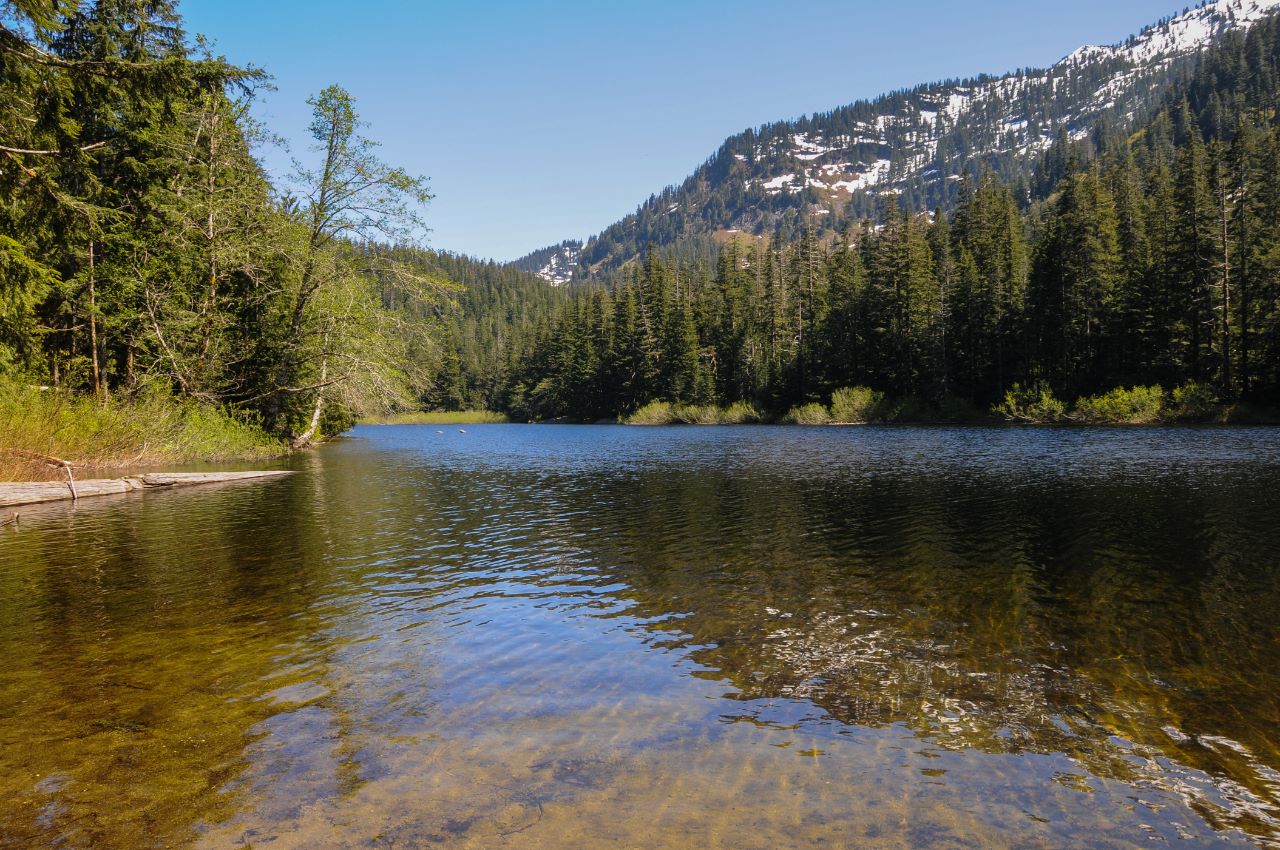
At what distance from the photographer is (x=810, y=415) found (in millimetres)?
80562

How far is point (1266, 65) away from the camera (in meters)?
180

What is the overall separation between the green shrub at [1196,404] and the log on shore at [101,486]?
203 feet

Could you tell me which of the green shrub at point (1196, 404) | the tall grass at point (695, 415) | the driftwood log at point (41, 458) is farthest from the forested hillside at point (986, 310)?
the driftwood log at point (41, 458)

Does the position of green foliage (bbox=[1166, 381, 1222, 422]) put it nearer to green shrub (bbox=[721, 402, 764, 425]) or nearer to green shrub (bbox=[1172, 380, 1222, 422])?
green shrub (bbox=[1172, 380, 1222, 422])

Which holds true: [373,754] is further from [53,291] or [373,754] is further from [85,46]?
[85,46]

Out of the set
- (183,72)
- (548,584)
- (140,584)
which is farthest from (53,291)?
(548,584)

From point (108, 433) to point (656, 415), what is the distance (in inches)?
2936

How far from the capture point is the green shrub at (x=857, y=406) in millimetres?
77250

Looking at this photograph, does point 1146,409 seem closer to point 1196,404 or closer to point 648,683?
point 1196,404

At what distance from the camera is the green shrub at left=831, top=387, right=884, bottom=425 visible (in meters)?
77.2

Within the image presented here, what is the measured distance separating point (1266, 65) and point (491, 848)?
255 m

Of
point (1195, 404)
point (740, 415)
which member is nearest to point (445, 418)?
point (740, 415)

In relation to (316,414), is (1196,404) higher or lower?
lower

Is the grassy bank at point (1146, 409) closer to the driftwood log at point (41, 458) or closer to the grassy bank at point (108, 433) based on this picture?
the grassy bank at point (108, 433)
